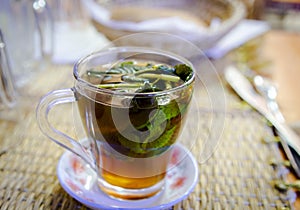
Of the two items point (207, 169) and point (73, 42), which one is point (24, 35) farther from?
point (207, 169)

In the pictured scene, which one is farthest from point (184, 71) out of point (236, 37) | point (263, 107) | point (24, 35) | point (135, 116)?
point (236, 37)

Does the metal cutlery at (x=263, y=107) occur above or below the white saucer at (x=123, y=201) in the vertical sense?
below

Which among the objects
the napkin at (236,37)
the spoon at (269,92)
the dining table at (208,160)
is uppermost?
the dining table at (208,160)

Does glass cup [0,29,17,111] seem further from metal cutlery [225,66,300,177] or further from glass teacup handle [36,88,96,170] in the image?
metal cutlery [225,66,300,177]

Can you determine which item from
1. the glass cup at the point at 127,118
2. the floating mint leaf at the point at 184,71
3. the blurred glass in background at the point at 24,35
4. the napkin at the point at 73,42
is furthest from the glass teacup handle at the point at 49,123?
the napkin at the point at 73,42

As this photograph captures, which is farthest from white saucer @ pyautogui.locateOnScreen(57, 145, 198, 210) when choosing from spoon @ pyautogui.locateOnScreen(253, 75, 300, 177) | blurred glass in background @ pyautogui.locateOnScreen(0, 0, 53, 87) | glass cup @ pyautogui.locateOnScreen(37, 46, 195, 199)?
blurred glass in background @ pyautogui.locateOnScreen(0, 0, 53, 87)

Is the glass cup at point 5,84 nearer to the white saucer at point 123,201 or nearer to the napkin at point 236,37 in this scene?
the white saucer at point 123,201
